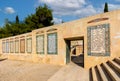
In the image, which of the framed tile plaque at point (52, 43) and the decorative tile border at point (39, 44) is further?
the decorative tile border at point (39, 44)

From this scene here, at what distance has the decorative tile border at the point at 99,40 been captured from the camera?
1178 cm

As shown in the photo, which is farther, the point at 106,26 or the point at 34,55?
the point at 34,55

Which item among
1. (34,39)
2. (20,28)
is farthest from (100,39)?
(20,28)

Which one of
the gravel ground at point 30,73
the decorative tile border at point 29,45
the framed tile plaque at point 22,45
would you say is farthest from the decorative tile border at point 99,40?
the framed tile plaque at point 22,45

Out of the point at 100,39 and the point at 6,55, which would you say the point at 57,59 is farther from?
the point at 6,55

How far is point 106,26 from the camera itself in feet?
38.8

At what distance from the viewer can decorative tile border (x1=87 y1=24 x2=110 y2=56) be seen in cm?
1178

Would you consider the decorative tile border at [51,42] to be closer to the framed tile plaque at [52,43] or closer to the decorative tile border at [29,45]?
the framed tile plaque at [52,43]

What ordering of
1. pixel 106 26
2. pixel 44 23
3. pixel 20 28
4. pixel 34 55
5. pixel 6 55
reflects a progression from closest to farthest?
pixel 106 26, pixel 34 55, pixel 6 55, pixel 44 23, pixel 20 28

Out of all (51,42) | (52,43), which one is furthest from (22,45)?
(52,43)

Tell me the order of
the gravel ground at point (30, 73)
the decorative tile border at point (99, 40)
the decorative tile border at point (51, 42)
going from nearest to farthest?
the decorative tile border at point (99, 40)
the gravel ground at point (30, 73)
the decorative tile border at point (51, 42)

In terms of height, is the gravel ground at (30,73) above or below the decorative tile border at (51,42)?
below

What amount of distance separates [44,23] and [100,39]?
91.3 feet

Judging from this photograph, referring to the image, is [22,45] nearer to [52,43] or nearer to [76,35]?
[52,43]
